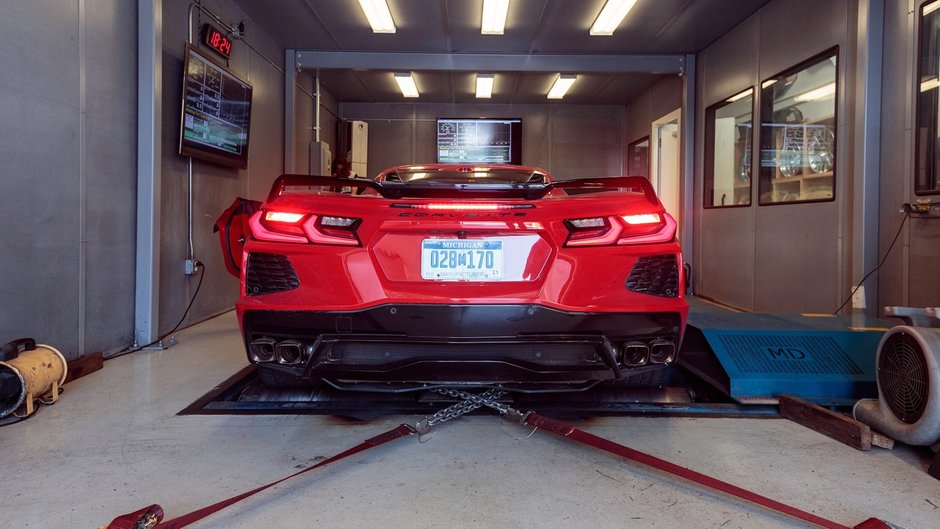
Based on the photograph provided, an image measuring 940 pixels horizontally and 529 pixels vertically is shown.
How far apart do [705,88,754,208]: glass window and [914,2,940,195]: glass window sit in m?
2.21

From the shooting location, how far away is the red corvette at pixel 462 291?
1829 millimetres

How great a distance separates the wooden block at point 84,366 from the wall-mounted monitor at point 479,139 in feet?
25.8

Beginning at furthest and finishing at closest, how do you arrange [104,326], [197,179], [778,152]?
[778,152] → [197,179] → [104,326]

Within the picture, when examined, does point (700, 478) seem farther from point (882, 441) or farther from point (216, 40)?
point (216, 40)

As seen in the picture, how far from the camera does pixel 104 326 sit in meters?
3.61

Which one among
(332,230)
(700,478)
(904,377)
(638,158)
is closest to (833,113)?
(904,377)

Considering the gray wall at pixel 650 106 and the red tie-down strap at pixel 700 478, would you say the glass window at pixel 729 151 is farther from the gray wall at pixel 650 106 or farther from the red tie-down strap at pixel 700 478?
the red tie-down strap at pixel 700 478

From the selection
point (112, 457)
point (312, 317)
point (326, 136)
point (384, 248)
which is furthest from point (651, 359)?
point (326, 136)

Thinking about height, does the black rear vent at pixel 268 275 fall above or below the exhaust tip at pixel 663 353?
above

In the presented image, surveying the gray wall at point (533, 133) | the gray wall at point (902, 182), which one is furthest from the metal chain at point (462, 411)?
the gray wall at point (533, 133)

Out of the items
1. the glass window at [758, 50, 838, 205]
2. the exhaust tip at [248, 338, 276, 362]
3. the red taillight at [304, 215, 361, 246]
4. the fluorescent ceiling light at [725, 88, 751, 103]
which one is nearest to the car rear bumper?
the exhaust tip at [248, 338, 276, 362]

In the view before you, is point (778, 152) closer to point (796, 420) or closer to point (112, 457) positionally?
point (796, 420)

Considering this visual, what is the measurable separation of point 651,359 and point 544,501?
63cm

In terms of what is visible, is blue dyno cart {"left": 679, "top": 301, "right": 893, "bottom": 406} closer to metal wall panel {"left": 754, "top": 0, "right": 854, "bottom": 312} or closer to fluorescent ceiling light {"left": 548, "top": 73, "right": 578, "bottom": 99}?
metal wall panel {"left": 754, "top": 0, "right": 854, "bottom": 312}
